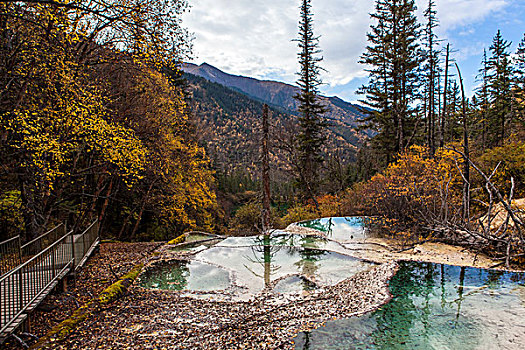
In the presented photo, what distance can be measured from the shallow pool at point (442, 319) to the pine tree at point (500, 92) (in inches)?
888

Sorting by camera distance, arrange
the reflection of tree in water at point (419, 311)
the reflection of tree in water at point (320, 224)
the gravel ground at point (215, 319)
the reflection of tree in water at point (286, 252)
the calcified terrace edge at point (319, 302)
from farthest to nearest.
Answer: the reflection of tree in water at point (320, 224) → the reflection of tree in water at point (286, 252) → the calcified terrace edge at point (319, 302) → the reflection of tree in water at point (419, 311) → the gravel ground at point (215, 319)

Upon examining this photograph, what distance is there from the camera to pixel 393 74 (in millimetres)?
19125

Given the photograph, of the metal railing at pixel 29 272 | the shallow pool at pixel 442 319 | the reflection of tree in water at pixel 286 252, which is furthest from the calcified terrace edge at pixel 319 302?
the metal railing at pixel 29 272

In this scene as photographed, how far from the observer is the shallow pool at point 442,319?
4980mm

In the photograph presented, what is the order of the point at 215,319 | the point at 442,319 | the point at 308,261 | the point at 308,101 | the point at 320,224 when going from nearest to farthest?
1. the point at 442,319
2. the point at 215,319
3. the point at 308,261
4. the point at 320,224
5. the point at 308,101

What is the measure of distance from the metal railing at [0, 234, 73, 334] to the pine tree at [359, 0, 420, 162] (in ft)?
53.8

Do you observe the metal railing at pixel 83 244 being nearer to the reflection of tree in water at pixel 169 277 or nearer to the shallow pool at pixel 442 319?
the reflection of tree in water at pixel 169 277

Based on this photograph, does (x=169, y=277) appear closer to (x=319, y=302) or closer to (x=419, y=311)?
(x=319, y=302)

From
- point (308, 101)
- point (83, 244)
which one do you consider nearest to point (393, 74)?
point (308, 101)

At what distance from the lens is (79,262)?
8.16m

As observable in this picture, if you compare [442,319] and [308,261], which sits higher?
[442,319]

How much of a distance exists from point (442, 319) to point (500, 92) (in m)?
29.0

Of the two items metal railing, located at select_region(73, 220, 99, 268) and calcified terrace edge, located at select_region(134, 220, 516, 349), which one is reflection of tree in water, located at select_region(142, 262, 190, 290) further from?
metal railing, located at select_region(73, 220, 99, 268)

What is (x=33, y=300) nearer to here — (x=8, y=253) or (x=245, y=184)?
(x=8, y=253)
